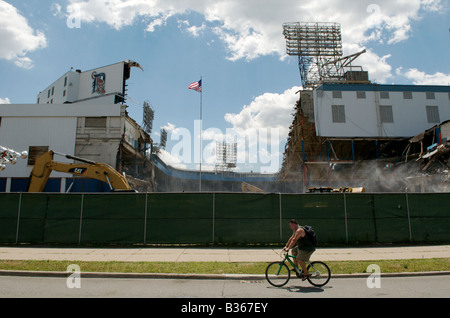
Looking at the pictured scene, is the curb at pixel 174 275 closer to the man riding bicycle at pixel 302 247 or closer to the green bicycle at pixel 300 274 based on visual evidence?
the green bicycle at pixel 300 274

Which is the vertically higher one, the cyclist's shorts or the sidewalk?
the cyclist's shorts

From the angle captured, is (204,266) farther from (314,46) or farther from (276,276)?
(314,46)

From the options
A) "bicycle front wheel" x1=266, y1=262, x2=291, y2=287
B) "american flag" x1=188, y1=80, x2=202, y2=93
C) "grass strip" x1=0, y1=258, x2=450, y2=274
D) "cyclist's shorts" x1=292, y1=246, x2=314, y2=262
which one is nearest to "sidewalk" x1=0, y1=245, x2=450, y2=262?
"grass strip" x1=0, y1=258, x2=450, y2=274

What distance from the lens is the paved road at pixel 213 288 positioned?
22.4ft

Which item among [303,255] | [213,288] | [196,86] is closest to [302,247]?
[303,255]

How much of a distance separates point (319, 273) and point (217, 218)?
7.22 meters

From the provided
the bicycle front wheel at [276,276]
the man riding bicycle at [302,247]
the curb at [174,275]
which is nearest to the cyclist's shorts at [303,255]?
the man riding bicycle at [302,247]

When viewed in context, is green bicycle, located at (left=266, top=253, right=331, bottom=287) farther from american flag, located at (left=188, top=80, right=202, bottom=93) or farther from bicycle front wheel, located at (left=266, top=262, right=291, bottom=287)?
american flag, located at (left=188, top=80, right=202, bottom=93)

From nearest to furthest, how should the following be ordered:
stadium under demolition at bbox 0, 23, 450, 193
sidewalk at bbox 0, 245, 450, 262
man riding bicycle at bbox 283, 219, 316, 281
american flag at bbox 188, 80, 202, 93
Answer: man riding bicycle at bbox 283, 219, 316, 281
sidewalk at bbox 0, 245, 450, 262
american flag at bbox 188, 80, 202, 93
stadium under demolition at bbox 0, 23, 450, 193

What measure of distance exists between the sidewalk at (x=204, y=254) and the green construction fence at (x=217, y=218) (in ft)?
2.96

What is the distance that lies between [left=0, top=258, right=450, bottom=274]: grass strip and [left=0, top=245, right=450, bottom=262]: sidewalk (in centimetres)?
82

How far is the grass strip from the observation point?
9.16 metres

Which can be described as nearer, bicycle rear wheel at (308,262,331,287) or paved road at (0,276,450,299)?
paved road at (0,276,450,299)

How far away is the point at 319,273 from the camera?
7.54 metres
